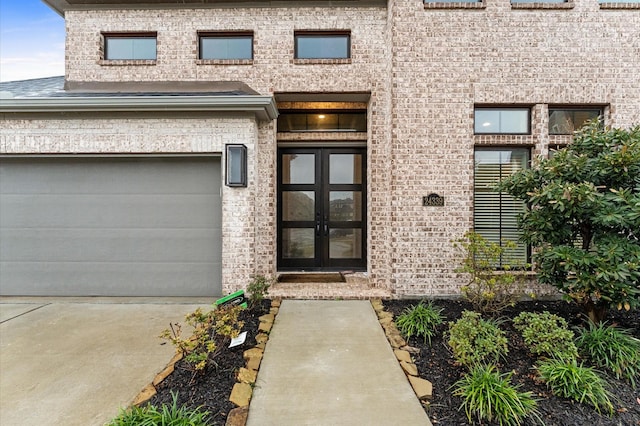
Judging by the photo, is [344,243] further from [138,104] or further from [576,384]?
[138,104]

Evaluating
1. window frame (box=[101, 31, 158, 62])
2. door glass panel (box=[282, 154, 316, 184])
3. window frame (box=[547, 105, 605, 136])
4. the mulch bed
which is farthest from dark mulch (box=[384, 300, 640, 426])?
window frame (box=[101, 31, 158, 62])

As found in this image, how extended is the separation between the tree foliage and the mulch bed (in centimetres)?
90

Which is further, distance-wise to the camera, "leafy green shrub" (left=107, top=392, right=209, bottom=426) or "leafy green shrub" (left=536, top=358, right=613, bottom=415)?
"leafy green shrub" (left=536, top=358, right=613, bottom=415)

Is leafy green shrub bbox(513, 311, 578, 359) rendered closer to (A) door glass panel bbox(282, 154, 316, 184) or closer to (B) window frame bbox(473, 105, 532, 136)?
(B) window frame bbox(473, 105, 532, 136)

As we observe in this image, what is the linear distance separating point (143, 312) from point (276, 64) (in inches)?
182

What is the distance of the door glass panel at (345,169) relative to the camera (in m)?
6.21

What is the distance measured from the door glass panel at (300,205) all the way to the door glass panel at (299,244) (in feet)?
0.90

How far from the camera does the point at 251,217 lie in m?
4.88

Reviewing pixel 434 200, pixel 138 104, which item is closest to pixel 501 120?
pixel 434 200

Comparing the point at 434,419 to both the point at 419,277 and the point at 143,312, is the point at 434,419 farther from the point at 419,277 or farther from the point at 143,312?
the point at 143,312

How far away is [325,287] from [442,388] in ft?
9.20

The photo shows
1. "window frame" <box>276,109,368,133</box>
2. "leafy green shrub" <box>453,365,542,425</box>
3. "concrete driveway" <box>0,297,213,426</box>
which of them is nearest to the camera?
"leafy green shrub" <box>453,365,542,425</box>

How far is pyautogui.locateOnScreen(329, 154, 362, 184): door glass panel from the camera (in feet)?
20.4

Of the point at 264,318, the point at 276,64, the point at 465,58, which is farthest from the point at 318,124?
the point at 264,318
